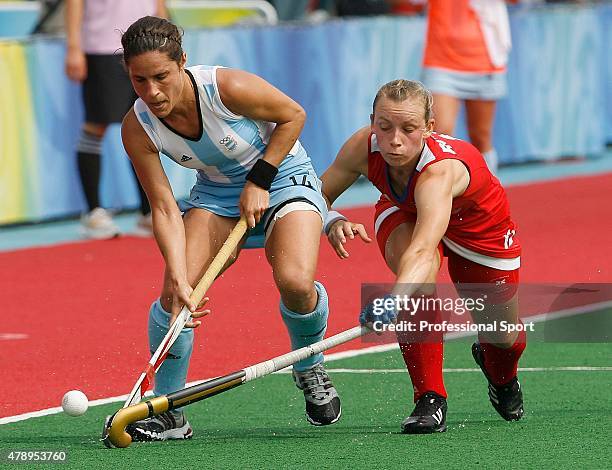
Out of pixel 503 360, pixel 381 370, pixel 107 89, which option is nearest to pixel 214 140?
pixel 503 360

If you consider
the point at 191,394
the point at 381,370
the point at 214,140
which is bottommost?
the point at 381,370

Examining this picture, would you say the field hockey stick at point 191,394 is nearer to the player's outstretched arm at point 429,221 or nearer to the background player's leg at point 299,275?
the player's outstretched arm at point 429,221

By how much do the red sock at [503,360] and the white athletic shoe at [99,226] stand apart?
527 cm

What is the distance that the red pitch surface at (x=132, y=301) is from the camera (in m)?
6.78

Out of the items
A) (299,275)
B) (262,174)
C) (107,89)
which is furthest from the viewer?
(107,89)

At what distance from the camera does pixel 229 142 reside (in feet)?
19.3

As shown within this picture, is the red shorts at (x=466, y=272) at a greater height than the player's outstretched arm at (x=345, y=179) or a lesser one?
lesser

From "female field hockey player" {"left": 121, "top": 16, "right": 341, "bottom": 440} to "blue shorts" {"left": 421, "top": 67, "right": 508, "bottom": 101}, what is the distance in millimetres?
3743

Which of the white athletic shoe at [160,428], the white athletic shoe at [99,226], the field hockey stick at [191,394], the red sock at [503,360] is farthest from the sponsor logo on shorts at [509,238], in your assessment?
the white athletic shoe at [99,226]

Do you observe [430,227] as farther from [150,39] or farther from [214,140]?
[150,39]

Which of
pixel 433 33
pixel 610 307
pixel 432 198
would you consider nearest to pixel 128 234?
pixel 433 33

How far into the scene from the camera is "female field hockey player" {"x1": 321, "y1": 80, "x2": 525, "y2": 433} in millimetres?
5309

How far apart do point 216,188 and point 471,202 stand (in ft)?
3.37

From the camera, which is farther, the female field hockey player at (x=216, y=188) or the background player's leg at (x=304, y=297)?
the background player's leg at (x=304, y=297)
